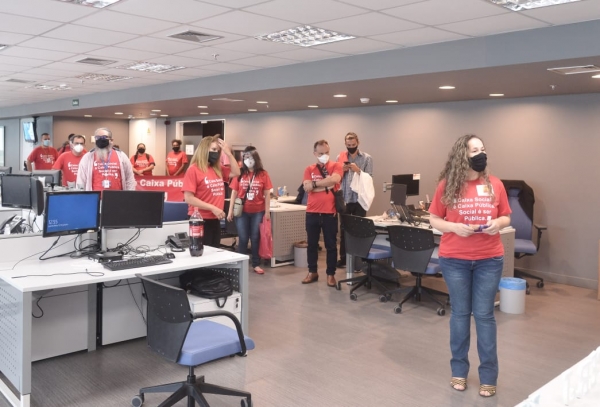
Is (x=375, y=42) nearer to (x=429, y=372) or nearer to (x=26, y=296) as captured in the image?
(x=429, y=372)

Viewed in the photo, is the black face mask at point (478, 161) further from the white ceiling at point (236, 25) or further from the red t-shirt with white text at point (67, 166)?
the red t-shirt with white text at point (67, 166)

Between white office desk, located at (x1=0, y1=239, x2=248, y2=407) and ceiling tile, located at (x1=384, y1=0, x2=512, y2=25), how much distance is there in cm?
237

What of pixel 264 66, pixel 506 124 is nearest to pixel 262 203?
pixel 264 66

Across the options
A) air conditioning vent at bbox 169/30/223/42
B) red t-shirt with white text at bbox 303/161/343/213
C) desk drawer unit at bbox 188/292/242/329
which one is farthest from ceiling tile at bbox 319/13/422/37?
desk drawer unit at bbox 188/292/242/329

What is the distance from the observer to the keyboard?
12.0ft

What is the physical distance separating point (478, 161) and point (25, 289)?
2811mm

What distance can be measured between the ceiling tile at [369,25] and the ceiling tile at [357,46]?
333 mm

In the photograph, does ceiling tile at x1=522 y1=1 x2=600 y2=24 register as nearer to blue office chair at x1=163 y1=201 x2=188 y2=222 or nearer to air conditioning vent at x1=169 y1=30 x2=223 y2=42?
air conditioning vent at x1=169 y1=30 x2=223 y2=42

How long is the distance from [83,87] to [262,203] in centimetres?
526

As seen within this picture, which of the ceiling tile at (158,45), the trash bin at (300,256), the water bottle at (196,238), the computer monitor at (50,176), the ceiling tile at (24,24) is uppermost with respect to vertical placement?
the ceiling tile at (158,45)

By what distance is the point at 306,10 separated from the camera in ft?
14.2

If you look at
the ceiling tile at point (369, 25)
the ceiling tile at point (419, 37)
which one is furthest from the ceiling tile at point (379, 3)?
the ceiling tile at point (419, 37)

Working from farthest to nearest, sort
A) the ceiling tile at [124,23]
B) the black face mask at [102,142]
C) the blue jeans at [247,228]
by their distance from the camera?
1. the blue jeans at [247,228]
2. the black face mask at [102,142]
3. the ceiling tile at [124,23]

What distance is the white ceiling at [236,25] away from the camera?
13.7 ft
